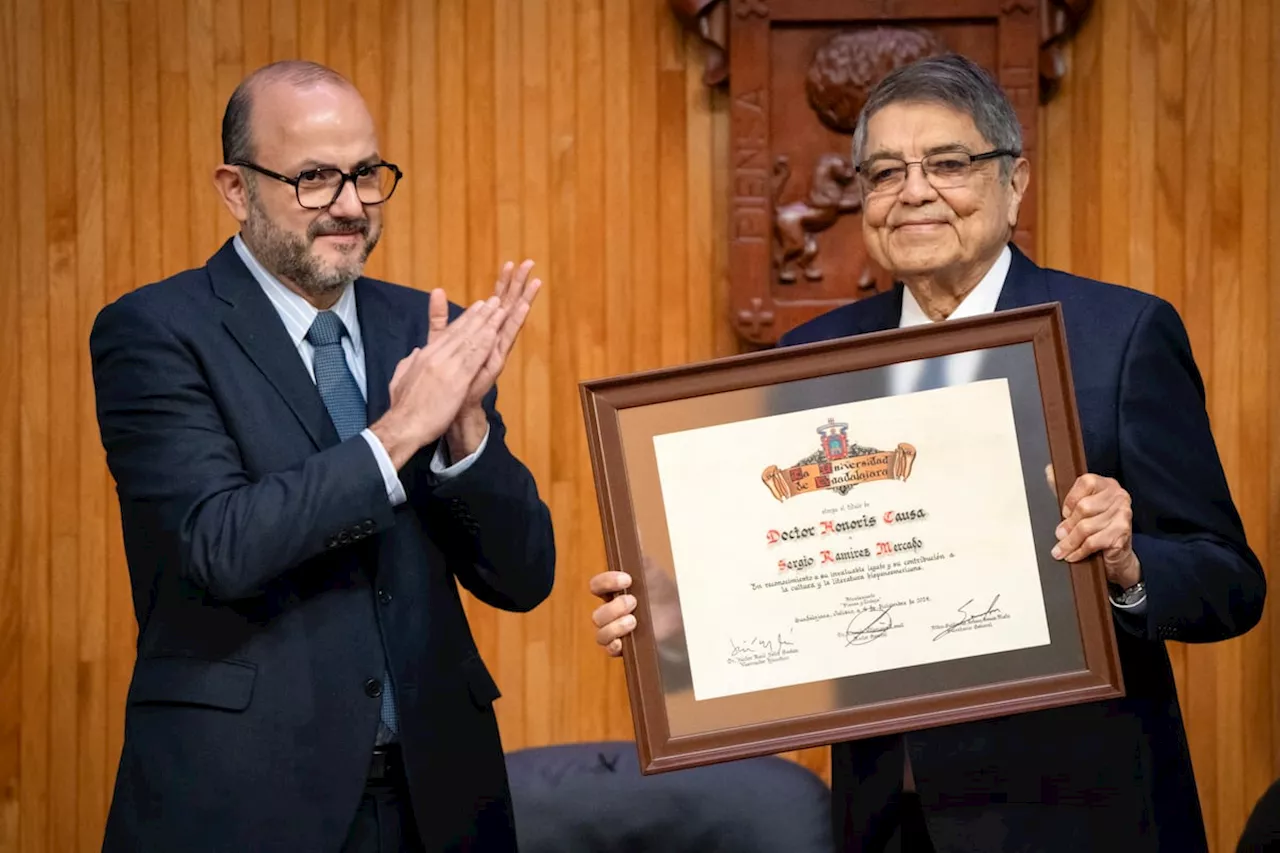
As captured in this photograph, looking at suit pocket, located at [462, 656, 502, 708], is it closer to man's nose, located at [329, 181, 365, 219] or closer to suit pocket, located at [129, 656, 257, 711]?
suit pocket, located at [129, 656, 257, 711]

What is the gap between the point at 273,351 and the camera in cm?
194

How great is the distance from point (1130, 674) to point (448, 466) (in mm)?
937

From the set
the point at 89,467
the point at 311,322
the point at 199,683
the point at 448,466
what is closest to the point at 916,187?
the point at 448,466

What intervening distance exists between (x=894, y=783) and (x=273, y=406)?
3.15 ft

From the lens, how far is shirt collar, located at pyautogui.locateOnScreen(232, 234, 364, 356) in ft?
6.63

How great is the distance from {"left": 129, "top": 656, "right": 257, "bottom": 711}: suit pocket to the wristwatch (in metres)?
1.09

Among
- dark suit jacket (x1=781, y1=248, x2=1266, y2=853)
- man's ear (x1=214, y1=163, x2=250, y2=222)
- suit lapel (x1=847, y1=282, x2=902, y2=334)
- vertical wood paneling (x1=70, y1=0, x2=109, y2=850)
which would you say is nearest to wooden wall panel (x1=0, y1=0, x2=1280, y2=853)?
vertical wood paneling (x1=70, y1=0, x2=109, y2=850)

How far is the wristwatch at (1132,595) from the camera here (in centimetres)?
178

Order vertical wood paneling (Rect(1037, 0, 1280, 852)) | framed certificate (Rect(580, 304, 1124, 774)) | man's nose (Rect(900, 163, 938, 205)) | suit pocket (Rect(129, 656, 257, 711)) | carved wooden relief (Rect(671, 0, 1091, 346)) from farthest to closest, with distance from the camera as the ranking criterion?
vertical wood paneling (Rect(1037, 0, 1280, 852)) → carved wooden relief (Rect(671, 0, 1091, 346)) → man's nose (Rect(900, 163, 938, 205)) → suit pocket (Rect(129, 656, 257, 711)) → framed certificate (Rect(580, 304, 1124, 774))

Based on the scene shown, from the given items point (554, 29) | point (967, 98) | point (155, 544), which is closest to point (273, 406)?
point (155, 544)

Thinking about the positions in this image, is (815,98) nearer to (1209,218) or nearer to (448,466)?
(1209,218)

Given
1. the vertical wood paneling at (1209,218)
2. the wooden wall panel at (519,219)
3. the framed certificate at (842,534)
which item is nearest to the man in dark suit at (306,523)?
the framed certificate at (842,534)
